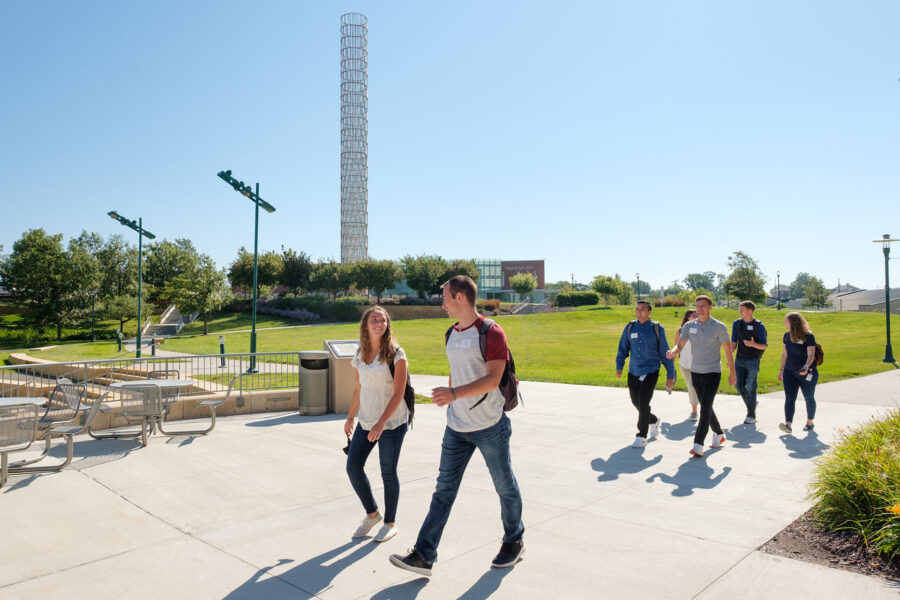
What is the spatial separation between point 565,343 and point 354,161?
6499 cm

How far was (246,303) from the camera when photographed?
220 ft

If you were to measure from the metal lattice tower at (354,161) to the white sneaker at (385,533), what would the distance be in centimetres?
8650

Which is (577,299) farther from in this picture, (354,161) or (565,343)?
(354,161)

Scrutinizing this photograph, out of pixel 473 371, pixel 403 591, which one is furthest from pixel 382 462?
pixel 473 371

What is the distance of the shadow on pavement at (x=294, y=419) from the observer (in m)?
9.46

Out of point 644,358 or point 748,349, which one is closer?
point 644,358

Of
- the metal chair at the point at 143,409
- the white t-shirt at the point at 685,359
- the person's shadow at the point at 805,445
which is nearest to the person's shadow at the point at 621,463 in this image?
the person's shadow at the point at 805,445

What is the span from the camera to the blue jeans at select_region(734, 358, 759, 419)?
344 inches

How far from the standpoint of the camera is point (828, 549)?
411cm

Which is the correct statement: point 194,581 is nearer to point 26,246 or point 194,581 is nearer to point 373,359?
point 373,359

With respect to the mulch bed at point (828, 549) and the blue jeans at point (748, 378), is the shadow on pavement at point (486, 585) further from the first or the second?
the blue jeans at point (748, 378)

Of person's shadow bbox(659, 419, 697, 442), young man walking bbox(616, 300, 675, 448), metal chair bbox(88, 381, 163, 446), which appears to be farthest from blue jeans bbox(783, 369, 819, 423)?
metal chair bbox(88, 381, 163, 446)

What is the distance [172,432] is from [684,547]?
22.2 ft

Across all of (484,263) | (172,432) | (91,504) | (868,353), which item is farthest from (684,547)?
(484,263)
